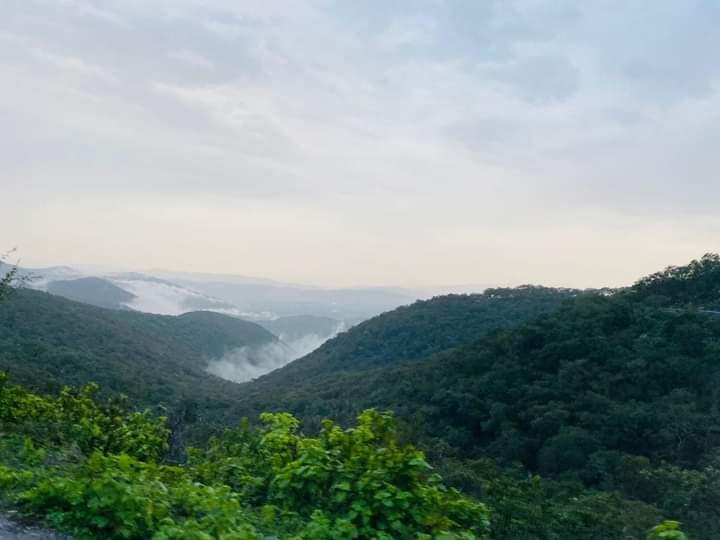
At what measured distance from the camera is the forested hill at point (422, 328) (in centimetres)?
5541

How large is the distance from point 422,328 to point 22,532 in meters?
55.7

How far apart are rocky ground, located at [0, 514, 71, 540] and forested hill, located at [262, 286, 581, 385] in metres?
48.8

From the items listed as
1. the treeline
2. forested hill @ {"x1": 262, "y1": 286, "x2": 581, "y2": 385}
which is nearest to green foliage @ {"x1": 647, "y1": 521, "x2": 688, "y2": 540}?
the treeline

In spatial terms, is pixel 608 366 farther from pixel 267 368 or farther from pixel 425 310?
pixel 267 368

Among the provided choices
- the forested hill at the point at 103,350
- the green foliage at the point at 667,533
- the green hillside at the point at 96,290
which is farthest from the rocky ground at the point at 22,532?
the green hillside at the point at 96,290

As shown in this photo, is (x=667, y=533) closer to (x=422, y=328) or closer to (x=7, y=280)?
(x=7, y=280)

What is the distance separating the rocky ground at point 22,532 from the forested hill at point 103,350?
14075mm

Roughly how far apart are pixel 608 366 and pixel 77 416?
20.2 meters

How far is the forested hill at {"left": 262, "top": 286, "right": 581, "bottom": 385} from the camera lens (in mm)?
55406

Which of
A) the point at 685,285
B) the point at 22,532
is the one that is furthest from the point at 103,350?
the point at 22,532

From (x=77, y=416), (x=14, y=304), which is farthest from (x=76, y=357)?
(x=77, y=416)

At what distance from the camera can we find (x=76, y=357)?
40.5m

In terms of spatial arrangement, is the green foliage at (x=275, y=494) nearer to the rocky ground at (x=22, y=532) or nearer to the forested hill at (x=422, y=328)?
the rocky ground at (x=22, y=532)

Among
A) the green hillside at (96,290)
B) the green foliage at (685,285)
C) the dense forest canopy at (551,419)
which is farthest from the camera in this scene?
the green hillside at (96,290)
